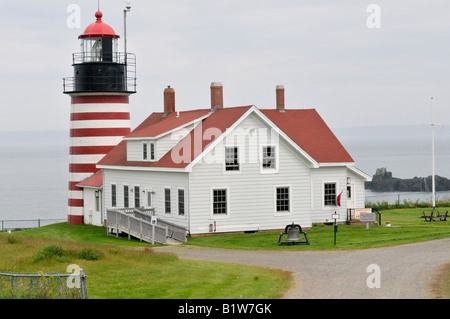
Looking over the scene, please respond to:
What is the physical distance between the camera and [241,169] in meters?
36.5

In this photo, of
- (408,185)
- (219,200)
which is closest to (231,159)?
(219,200)

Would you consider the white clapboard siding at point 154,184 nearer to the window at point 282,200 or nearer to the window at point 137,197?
the window at point 137,197

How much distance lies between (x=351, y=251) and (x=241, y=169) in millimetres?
9055

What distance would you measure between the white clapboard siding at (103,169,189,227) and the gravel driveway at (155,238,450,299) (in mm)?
4591

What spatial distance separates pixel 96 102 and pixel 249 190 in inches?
529

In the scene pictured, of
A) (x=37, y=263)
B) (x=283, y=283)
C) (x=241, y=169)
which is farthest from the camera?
(x=241, y=169)

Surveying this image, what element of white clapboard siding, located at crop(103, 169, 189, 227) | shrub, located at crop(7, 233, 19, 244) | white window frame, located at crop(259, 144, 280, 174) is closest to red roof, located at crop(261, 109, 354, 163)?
white window frame, located at crop(259, 144, 280, 174)

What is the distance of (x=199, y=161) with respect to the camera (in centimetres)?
3553

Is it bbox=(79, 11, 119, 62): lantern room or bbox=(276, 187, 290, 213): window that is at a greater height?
bbox=(79, 11, 119, 62): lantern room

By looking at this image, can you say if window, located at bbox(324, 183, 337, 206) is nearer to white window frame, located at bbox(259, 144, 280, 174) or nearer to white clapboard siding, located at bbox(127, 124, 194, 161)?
white window frame, located at bbox(259, 144, 280, 174)

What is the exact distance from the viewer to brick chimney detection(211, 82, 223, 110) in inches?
1618
